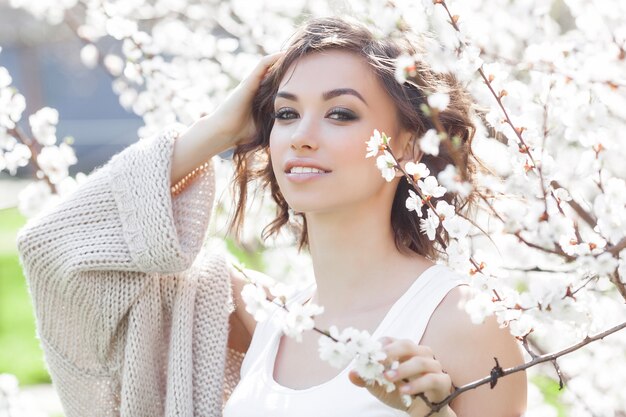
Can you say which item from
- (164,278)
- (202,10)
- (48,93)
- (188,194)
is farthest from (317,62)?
(48,93)

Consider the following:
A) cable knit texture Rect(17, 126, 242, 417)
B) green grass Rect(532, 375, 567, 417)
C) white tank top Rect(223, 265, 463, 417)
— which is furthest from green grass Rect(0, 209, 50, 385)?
white tank top Rect(223, 265, 463, 417)

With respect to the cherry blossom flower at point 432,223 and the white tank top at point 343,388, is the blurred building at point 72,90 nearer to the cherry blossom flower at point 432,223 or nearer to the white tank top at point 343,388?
the white tank top at point 343,388

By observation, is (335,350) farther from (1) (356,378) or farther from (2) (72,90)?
(2) (72,90)

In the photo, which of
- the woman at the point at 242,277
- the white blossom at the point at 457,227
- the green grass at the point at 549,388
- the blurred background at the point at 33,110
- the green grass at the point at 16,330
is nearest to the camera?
the white blossom at the point at 457,227

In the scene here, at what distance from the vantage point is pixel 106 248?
2.02 meters

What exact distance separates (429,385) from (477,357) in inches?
13.0

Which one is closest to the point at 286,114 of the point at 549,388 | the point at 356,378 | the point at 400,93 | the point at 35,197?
the point at 400,93

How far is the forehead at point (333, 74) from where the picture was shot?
1.84 m

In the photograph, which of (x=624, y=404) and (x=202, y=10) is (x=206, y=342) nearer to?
(x=624, y=404)

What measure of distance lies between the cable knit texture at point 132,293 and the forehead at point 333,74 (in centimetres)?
37

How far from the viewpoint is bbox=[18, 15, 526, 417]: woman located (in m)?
1.78

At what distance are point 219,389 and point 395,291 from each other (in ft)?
1.58

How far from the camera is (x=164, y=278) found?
2.11m

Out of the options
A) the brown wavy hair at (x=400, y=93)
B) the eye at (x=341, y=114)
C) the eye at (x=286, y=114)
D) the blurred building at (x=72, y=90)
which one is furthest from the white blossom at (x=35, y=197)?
the blurred building at (x=72, y=90)
